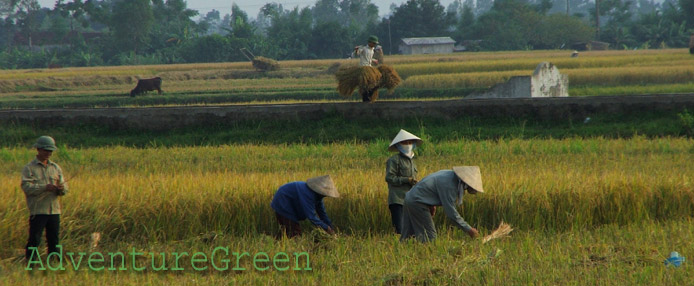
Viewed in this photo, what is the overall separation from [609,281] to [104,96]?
28.0 metres

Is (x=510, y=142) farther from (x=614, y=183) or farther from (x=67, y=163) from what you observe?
(x=67, y=163)

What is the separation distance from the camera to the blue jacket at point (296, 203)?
7484 millimetres

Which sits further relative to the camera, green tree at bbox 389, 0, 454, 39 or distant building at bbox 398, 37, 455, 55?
green tree at bbox 389, 0, 454, 39

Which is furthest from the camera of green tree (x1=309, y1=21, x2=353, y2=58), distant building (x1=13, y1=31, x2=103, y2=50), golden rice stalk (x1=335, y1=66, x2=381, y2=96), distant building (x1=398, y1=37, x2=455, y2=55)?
distant building (x1=13, y1=31, x2=103, y2=50)

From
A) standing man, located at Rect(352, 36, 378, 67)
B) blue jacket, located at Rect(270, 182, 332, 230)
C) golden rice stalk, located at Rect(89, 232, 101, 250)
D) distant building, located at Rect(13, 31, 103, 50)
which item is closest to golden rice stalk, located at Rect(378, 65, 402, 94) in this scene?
standing man, located at Rect(352, 36, 378, 67)

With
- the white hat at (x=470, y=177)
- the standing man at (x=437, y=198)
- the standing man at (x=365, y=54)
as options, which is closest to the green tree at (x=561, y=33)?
the standing man at (x=365, y=54)

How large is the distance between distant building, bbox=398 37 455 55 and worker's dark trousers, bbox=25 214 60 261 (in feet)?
195

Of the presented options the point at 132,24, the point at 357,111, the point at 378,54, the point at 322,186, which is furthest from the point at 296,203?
the point at 132,24

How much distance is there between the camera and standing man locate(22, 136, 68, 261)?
6.86m

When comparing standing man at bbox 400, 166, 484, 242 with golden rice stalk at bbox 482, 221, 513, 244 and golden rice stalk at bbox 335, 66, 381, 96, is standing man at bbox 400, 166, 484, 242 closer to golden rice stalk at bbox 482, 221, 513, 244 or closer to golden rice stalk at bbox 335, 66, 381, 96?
golden rice stalk at bbox 482, 221, 513, 244

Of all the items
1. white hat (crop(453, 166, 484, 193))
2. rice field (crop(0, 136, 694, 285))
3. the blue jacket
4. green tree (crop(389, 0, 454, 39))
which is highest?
green tree (crop(389, 0, 454, 39))

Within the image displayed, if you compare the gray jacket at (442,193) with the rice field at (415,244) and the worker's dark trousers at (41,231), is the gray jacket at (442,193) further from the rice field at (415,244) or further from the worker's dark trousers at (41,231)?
the worker's dark trousers at (41,231)

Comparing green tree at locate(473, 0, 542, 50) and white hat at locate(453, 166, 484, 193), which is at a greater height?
green tree at locate(473, 0, 542, 50)

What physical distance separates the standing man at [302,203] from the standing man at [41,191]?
2.14 metres
